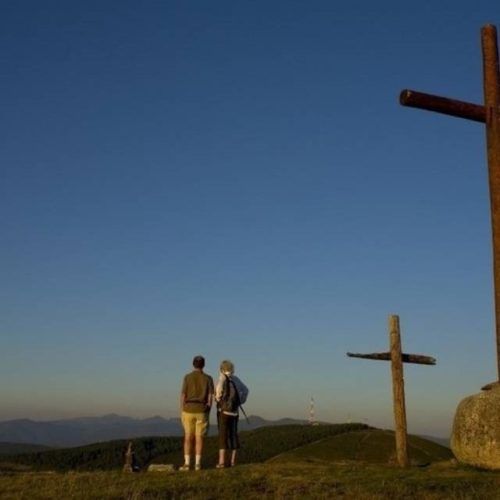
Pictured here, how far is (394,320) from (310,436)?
4712 centimetres

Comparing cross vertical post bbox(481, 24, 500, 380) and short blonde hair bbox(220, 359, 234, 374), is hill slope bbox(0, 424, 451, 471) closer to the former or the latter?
short blonde hair bbox(220, 359, 234, 374)

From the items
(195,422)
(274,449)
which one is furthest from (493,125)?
(274,449)

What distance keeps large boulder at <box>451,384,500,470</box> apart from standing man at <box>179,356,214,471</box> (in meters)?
6.15

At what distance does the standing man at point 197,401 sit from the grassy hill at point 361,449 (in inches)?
1325

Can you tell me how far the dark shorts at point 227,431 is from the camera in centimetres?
1872

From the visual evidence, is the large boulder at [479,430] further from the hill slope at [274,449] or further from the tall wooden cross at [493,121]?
the hill slope at [274,449]

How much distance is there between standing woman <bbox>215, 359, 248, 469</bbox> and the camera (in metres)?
18.7

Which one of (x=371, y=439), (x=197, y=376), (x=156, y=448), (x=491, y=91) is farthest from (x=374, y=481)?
(x=156, y=448)

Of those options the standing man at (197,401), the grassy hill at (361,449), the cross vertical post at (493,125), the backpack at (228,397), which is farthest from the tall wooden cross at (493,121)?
the grassy hill at (361,449)

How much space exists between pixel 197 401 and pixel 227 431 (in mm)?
1216

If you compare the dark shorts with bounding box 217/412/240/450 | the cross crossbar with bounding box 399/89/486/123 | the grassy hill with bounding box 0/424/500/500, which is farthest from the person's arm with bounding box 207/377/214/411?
the cross crossbar with bounding box 399/89/486/123

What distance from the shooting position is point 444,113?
563 inches

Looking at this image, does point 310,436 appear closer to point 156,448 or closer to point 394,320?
point 156,448

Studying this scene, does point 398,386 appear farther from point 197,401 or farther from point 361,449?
point 361,449
